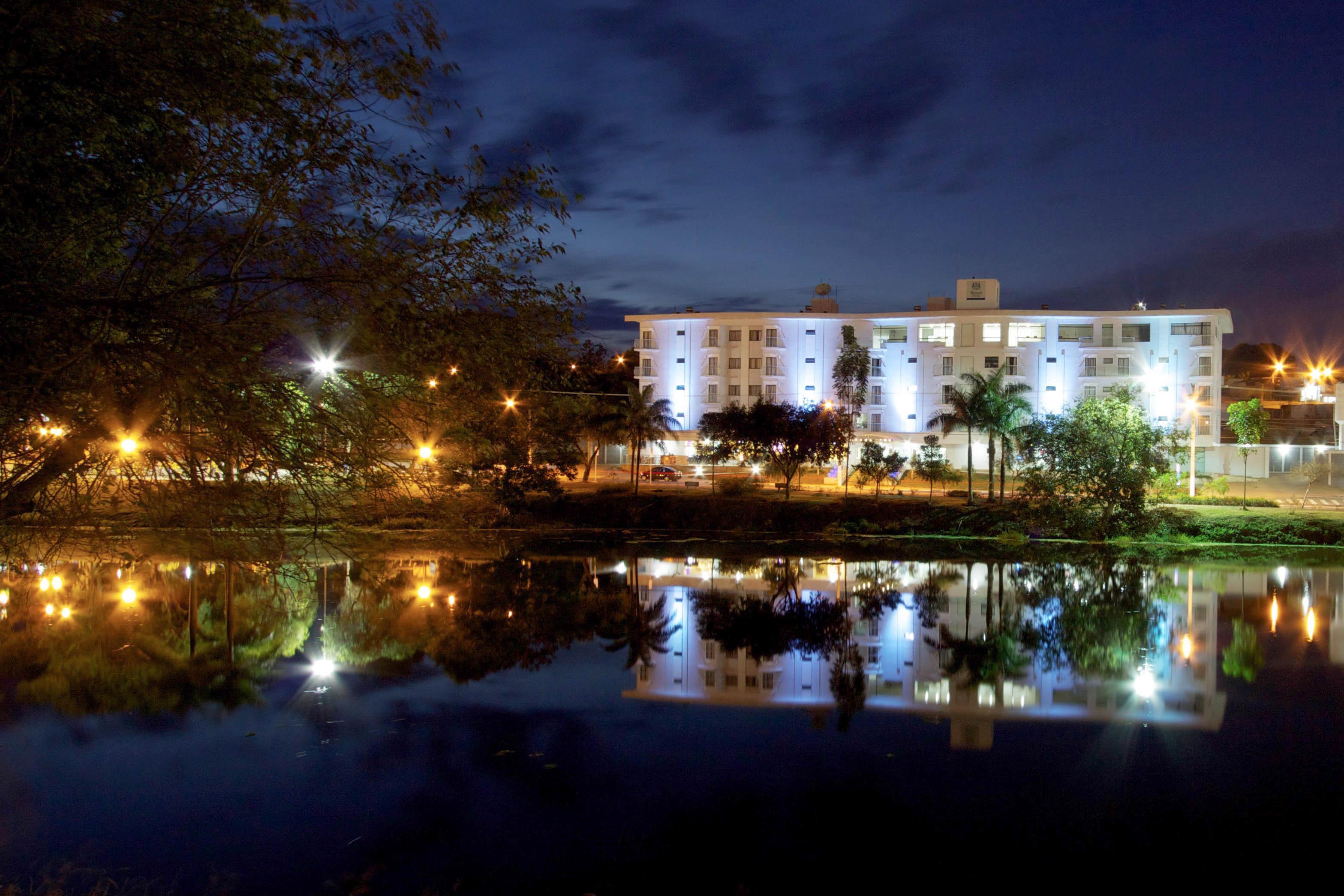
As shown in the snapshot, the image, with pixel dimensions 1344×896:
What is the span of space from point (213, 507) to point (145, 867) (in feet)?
12.1

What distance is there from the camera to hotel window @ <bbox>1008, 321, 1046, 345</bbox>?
216 ft

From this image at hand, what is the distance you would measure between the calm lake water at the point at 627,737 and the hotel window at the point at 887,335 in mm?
48389

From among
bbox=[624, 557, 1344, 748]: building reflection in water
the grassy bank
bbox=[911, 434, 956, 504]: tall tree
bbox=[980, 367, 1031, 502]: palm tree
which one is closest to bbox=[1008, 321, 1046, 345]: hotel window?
bbox=[911, 434, 956, 504]: tall tree

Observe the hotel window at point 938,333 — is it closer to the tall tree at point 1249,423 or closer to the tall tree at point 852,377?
the tall tree at point 852,377

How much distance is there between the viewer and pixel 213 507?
6.98 meters

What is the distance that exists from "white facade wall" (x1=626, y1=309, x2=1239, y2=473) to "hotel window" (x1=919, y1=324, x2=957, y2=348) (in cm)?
8

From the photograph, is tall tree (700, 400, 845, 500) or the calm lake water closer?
the calm lake water

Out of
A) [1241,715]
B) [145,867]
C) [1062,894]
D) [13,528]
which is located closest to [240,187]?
[13,528]

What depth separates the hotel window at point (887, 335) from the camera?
68.1 meters

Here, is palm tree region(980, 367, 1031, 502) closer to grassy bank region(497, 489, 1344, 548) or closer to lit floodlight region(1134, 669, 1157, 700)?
grassy bank region(497, 489, 1344, 548)

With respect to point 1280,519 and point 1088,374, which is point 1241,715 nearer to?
point 1280,519

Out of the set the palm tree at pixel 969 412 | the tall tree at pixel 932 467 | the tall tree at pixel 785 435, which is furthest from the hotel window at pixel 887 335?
the tall tree at pixel 785 435

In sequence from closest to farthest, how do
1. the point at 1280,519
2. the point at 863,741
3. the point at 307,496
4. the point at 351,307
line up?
the point at 307,496 → the point at 351,307 → the point at 863,741 → the point at 1280,519

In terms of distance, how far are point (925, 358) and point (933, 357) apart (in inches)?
24.0
